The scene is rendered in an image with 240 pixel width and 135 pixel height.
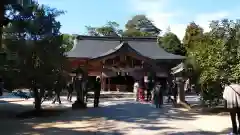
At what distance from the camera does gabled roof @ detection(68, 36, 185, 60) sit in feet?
126

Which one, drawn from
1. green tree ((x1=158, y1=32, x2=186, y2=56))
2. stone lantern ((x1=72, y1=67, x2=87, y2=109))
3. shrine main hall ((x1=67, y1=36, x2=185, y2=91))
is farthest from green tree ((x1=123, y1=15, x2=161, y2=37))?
stone lantern ((x1=72, y1=67, x2=87, y2=109))

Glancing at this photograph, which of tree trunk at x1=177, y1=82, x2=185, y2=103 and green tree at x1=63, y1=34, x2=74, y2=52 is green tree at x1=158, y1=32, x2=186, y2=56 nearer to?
green tree at x1=63, y1=34, x2=74, y2=52

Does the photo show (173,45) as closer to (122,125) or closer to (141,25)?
(141,25)

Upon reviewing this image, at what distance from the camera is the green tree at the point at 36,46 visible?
15328 mm

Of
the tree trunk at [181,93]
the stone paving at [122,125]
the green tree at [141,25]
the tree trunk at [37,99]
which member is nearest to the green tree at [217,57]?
the stone paving at [122,125]

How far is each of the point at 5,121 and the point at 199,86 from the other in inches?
335

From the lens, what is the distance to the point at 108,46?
41.8 m

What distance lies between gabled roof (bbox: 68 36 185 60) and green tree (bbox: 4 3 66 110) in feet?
68.4

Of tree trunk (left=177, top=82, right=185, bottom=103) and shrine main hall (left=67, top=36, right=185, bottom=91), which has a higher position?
shrine main hall (left=67, top=36, right=185, bottom=91)

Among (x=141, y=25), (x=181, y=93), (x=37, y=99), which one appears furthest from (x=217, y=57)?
(x=141, y=25)

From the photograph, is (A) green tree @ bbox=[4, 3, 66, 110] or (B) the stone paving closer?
(B) the stone paving

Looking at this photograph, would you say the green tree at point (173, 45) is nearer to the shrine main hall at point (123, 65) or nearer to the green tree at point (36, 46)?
the shrine main hall at point (123, 65)

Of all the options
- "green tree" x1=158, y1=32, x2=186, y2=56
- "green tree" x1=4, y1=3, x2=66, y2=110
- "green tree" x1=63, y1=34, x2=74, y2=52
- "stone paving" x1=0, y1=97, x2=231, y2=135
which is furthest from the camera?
"green tree" x1=158, y1=32, x2=186, y2=56

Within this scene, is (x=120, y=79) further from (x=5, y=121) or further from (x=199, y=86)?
(x=5, y=121)
